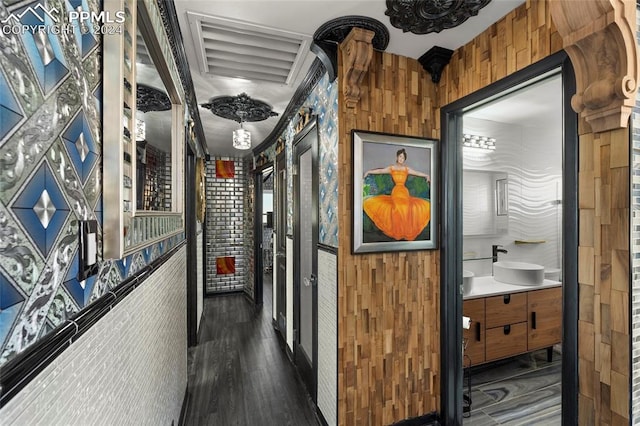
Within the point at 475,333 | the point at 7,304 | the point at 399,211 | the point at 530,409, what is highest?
the point at 399,211

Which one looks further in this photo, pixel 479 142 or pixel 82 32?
pixel 479 142

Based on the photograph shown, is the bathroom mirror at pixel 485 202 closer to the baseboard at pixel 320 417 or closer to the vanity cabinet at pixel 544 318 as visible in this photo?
the vanity cabinet at pixel 544 318

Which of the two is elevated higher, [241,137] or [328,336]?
[241,137]

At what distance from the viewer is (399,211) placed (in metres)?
1.91

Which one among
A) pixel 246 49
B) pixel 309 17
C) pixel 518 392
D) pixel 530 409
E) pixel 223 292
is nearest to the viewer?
pixel 309 17

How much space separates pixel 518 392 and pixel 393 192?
2074 mm

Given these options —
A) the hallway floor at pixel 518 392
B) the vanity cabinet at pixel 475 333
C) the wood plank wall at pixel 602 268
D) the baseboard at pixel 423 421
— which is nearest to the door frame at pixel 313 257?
the baseboard at pixel 423 421

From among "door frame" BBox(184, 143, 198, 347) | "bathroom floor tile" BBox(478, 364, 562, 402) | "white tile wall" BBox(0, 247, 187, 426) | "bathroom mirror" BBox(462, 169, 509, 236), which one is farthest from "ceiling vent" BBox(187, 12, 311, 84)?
"bathroom floor tile" BBox(478, 364, 562, 402)

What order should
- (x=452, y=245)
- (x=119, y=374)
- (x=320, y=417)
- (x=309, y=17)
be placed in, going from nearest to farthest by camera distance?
(x=119, y=374) < (x=309, y=17) < (x=452, y=245) < (x=320, y=417)

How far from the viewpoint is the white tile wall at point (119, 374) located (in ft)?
1.67

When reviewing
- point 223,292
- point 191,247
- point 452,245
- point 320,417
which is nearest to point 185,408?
point 320,417

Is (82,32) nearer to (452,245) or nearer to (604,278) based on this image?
(604,278)

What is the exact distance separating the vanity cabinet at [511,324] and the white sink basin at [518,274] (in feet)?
0.35

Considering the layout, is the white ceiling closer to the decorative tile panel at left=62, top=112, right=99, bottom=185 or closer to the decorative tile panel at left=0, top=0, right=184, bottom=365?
the decorative tile panel at left=0, top=0, right=184, bottom=365
